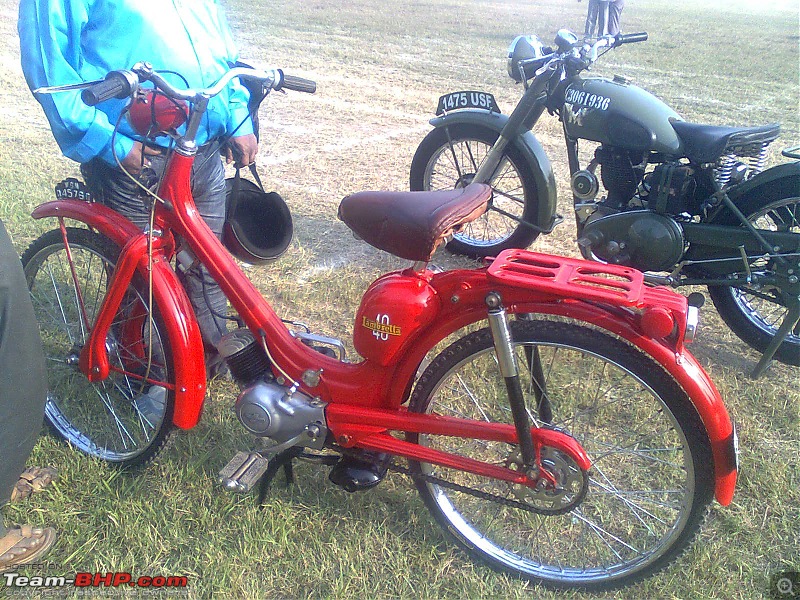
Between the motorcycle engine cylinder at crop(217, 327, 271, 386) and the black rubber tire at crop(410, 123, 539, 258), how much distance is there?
2.19 m

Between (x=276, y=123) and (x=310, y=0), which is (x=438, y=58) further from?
(x=310, y=0)

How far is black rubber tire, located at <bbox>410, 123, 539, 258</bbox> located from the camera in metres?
3.98

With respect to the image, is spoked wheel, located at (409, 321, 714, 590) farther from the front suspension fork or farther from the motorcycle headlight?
the motorcycle headlight

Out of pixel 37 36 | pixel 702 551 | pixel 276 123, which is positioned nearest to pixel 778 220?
pixel 702 551

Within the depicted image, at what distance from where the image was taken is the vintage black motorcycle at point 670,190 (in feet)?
10.1

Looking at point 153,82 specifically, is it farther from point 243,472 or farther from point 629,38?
point 629,38

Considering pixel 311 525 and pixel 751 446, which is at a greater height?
pixel 751 446

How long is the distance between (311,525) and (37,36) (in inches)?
72.7

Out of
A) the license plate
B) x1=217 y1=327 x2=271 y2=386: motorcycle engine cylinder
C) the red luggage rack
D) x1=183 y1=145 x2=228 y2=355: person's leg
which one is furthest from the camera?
the license plate

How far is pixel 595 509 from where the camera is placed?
7.52 feet

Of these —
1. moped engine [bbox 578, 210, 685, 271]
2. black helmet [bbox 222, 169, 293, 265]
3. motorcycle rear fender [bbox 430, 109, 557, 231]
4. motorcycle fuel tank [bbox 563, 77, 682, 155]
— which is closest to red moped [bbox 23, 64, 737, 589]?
black helmet [bbox 222, 169, 293, 265]

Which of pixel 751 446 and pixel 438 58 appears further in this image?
pixel 438 58

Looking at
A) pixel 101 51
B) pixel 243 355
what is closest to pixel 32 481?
pixel 243 355

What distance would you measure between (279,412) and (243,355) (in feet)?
0.76
